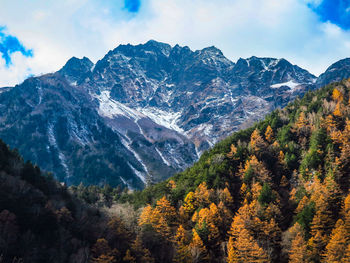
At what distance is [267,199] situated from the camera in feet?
298

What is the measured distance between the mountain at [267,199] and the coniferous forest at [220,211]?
323 mm

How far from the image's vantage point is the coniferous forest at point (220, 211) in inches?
2537

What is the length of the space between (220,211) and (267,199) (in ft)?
50.7

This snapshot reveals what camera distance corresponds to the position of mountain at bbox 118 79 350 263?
74438 millimetres

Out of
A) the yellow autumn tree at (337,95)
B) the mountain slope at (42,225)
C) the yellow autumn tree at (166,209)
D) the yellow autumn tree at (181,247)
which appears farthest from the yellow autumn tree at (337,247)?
the yellow autumn tree at (337,95)

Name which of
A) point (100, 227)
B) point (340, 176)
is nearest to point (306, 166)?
point (340, 176)

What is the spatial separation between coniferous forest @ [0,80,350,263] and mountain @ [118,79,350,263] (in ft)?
1.06

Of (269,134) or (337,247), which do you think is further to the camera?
(269,134)

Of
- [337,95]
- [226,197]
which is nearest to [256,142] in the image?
[226,197]

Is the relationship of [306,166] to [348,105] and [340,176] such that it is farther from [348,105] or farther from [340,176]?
[348,105]

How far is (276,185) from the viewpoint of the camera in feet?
344

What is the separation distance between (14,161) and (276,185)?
8725 centimetres

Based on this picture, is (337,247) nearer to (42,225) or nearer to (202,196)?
(202,196)

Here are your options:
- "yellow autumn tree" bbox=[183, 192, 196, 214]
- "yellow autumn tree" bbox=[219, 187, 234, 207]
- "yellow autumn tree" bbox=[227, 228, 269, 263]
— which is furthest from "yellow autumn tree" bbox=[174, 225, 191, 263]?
"yellow autumn tree" bbox=[219, 187, 234, 207]
